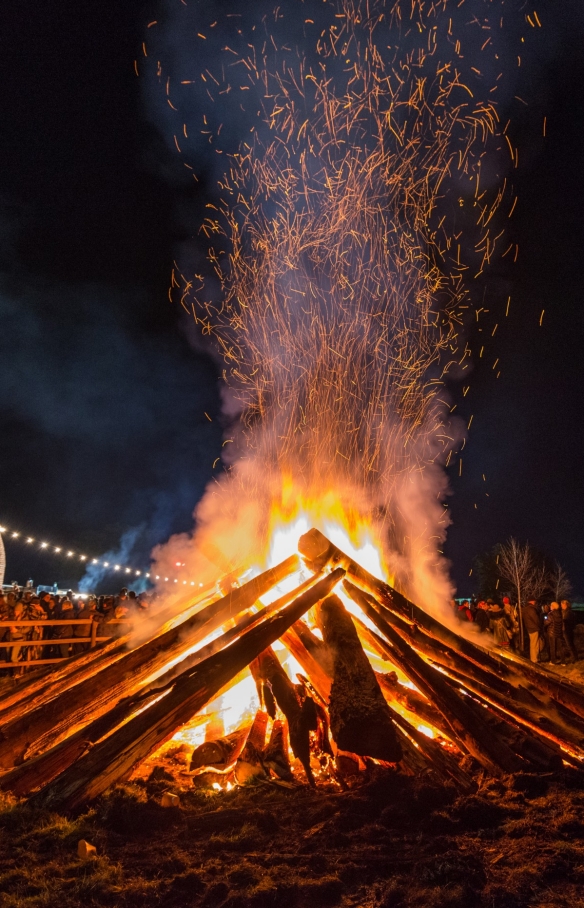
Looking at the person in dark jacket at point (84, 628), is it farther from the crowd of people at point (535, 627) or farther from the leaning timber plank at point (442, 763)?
the leaning timber plank at point (442, 763)

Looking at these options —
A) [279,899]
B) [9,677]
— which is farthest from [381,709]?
[9,677]

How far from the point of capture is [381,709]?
5156 millimetres

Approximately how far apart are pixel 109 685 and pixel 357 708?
9.66 feet

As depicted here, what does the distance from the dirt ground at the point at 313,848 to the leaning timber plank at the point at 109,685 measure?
5.26ft

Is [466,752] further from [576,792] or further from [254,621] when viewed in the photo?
[254,621]

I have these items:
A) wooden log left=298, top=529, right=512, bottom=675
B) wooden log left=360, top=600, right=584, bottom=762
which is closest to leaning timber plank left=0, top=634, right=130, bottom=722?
wooden log left=298, top=529, right=512, bottom=675

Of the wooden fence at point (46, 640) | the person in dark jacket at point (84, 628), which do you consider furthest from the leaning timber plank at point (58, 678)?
the person in dark jacket at point (84, 628)

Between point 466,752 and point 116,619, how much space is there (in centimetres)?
975

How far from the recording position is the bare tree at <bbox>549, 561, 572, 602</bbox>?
3956cm

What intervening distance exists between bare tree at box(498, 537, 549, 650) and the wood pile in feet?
100

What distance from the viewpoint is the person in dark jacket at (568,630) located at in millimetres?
13891

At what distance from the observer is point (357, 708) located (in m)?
5.13

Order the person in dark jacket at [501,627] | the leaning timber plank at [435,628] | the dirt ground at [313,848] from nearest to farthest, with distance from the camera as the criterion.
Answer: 1. the dirt ground at [313,848]
2. the leaning timber plank at [435,628]
3. the person in dark jacket at [501,627]

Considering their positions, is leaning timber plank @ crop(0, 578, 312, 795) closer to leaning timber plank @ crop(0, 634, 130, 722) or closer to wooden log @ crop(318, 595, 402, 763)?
wooden log @ crop(318, 595, 402, 763)
